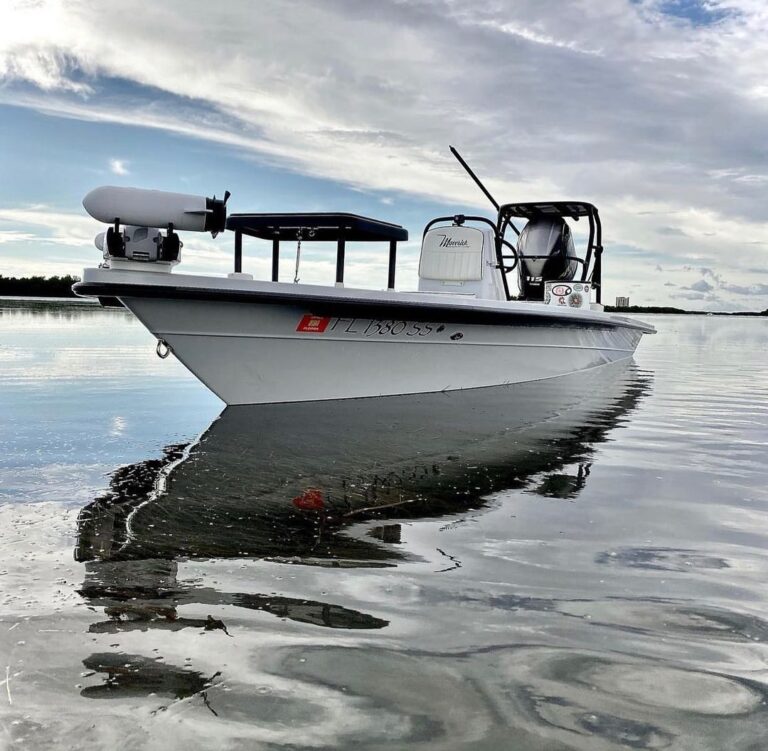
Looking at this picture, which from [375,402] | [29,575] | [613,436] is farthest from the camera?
[375,402]

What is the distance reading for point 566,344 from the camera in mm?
10875

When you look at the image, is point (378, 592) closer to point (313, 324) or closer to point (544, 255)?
point (313, 324)

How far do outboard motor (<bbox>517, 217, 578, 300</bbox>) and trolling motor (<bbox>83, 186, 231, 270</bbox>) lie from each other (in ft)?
23.2

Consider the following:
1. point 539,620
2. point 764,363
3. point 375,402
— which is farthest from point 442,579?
point 764,363

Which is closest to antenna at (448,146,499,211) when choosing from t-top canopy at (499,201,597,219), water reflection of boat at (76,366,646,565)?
t-top canopy at (499,201,597,219)

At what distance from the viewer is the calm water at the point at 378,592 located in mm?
1773

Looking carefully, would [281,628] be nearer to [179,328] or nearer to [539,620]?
[539,620]

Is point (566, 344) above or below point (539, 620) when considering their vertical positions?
above

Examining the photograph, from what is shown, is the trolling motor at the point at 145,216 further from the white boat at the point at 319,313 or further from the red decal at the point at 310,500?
the red decal at the point at 310,500

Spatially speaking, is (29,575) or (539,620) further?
(29,575)

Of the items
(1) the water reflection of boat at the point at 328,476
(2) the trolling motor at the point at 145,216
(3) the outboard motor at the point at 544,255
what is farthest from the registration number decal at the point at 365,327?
(3) the outboard motor at the point at 544,255

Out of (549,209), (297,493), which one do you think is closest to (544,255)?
(549,209)

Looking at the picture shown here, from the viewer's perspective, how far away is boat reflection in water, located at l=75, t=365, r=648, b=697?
2.43m

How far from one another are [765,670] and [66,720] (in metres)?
1.83
